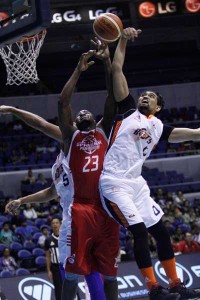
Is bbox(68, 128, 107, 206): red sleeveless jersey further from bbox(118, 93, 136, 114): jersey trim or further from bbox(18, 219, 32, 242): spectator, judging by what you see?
bbox(18, 219, 32, 242): spectator

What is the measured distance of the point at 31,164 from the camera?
69.3 ft

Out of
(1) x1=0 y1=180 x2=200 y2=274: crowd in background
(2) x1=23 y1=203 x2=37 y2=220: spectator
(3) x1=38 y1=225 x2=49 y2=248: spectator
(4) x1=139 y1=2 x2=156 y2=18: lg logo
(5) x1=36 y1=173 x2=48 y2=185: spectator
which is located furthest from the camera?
(4) x1=139 y1=2 x2=156 y2=18: lg logo

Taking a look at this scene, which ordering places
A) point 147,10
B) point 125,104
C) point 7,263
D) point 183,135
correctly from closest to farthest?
point 125,104
point 183,135
point 7,263
point 147,10

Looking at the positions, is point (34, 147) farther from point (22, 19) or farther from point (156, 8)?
point (22, 19)

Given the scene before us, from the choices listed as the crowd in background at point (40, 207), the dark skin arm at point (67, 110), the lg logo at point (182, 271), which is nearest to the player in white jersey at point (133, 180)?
the dark skin arm at point (67, 110)

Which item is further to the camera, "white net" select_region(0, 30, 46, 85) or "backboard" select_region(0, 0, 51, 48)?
"white net" select_region(0, 30, 46, 85)

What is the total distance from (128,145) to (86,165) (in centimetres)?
43

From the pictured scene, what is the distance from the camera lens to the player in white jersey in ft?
18.1

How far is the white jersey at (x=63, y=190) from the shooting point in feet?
19.6

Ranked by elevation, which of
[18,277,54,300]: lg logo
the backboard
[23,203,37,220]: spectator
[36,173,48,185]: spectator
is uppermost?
the backboard

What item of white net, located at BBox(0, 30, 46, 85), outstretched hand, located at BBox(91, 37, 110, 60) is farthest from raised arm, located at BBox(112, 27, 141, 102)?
white net, located at BBox(0, 30, 46, 85)

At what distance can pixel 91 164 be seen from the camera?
5.88 m

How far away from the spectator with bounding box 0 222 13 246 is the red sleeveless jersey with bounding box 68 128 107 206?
32.6ft

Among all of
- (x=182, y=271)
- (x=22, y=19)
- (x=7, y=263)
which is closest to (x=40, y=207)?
(x=7, y=263)
